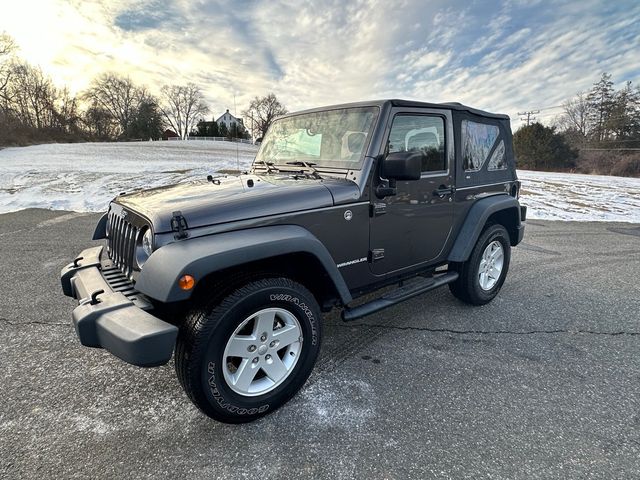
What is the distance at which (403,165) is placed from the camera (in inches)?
95.8

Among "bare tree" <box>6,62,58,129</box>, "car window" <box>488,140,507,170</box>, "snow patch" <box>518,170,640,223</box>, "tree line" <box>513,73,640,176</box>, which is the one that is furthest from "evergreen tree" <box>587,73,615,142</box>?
"bare tree" <box>6,62,58,129</box>

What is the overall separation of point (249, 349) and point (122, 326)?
0.72 m

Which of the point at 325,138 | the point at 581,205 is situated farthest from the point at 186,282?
the point at 581,205

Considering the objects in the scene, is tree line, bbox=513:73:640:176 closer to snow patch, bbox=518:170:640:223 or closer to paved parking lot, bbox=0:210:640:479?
snow patch, bbox=518:170:640:223

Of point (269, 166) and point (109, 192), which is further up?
point (269, 166)

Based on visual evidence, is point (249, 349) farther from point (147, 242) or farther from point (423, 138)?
point (423, 138)

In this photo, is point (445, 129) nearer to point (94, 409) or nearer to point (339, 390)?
point (339, 390)

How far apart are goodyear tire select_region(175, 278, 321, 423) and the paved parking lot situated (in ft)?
0.58

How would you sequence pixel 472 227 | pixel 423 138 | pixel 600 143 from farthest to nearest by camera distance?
1. pixel 600 143
2. pixel 472 227
3. pixel 423 138

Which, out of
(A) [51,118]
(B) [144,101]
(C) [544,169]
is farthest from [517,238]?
(B) [144,101]

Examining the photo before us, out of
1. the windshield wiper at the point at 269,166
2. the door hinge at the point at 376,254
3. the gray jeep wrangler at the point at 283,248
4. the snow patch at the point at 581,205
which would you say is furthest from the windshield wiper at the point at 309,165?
the snow patch at the point at 581,205

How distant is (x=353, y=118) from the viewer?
2871 mm

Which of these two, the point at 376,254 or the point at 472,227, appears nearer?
the point at 376,254

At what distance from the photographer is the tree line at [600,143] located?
30.6 m
